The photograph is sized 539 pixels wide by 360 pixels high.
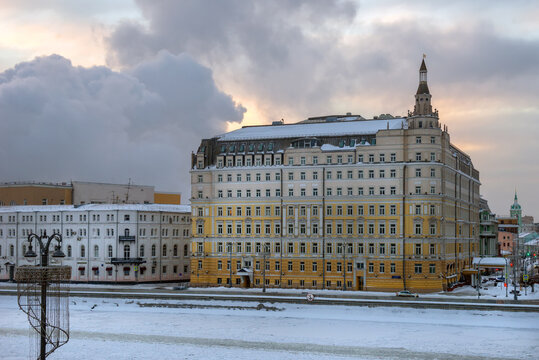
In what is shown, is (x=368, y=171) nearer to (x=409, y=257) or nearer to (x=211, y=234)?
(x=409, y=257)

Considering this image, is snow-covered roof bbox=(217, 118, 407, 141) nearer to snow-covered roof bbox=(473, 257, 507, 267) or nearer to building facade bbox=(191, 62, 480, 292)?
building facade bbox=(191, 62, 480, 292)

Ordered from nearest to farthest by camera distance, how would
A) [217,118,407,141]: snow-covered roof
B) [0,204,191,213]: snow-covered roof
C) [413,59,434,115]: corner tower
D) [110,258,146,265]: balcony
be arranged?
[413,59,434,115]: corner tower
[217,118,407,141]: snow-covered roof
[110,258,146,265]: balcony
[0,204,191,213]: snow-covered roof

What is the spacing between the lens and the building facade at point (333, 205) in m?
107

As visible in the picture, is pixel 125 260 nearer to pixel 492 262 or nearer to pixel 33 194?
pixel 33 194

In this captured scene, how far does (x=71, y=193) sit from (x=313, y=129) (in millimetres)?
64018

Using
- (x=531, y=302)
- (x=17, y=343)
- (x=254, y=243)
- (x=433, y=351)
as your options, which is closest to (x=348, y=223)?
(x=254, y=243)

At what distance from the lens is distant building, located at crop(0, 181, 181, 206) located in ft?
503

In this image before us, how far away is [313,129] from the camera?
387ft

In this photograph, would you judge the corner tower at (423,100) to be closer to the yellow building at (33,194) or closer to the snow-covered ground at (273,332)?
the snow-covered ground at (273,332)

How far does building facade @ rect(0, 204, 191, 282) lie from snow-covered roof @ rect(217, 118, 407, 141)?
18892 mm

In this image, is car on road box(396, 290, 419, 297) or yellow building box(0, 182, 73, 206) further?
yellow building box(0, 182, 73, 206)

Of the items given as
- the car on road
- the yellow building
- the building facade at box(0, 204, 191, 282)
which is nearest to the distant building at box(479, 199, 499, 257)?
the car on road

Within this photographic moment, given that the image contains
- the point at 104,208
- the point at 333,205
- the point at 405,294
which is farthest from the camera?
the point at 104,208

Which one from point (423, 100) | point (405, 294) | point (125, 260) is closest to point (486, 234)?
point (423, 100)
